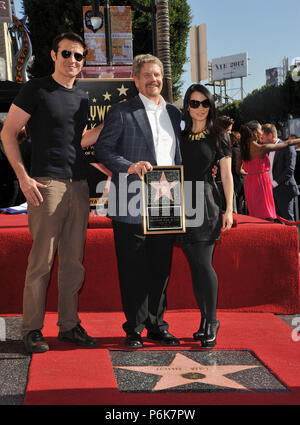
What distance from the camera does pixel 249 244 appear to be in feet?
16.7

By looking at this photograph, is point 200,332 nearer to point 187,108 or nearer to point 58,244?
point 58,244

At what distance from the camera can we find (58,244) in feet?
14.0

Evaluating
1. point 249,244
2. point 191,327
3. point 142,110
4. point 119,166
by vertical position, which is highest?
point 142,110

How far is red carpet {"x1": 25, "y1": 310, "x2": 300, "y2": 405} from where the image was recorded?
3.14m

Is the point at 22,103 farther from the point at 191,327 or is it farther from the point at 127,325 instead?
the point at 191,327

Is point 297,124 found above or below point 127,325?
above

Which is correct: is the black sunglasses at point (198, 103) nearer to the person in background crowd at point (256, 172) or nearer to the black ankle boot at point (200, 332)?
the black ankle boot at point (200, 332)

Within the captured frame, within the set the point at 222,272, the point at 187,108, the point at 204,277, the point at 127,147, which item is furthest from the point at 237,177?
the point at 127,147

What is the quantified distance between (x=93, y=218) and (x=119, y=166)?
1.32 meters

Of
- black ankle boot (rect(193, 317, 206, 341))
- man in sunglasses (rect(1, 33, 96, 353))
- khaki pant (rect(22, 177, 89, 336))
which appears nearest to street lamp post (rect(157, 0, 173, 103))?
man in sunglasses (rect(1, 33, 96, 353))

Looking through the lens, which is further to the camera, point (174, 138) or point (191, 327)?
point (191, 327)

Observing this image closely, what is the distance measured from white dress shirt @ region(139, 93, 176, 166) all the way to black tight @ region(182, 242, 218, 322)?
25.8 inches
